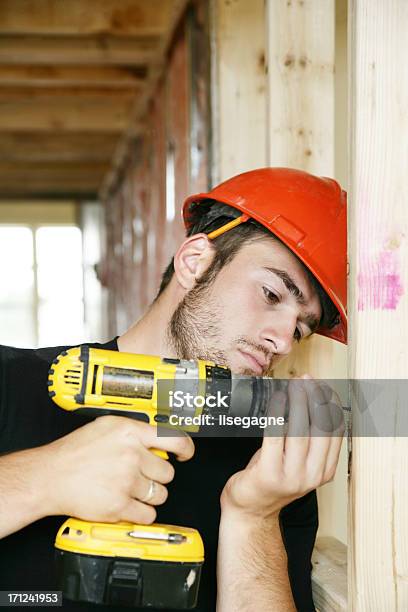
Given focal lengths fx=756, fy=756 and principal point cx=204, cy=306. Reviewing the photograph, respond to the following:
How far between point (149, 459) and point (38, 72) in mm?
3926

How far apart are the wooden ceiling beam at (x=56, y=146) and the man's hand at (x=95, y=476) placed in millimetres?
5359

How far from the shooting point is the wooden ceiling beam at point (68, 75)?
4.68m

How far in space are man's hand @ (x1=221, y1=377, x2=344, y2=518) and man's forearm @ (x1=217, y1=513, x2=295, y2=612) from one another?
0.13 metres

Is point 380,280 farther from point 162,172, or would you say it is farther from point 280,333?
point 162,172

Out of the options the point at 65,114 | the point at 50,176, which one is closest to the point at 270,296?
the point at 65,114

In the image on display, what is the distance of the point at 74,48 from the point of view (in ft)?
13.6

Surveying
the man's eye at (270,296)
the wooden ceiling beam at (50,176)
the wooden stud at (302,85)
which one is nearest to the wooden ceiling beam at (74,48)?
the wooden stud at (302,85)

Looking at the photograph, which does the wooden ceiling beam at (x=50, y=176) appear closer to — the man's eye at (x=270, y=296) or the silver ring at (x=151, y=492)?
the man's eye at (x=270, y=296)

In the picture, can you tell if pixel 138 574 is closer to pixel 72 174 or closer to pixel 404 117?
pixel 404 117

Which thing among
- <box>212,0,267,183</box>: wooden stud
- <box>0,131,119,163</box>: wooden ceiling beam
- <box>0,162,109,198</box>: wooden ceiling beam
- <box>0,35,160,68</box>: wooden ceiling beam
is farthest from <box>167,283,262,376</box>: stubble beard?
<box>0,162,109,198</box>: wooden ceiling beam

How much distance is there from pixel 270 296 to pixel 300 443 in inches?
16.4

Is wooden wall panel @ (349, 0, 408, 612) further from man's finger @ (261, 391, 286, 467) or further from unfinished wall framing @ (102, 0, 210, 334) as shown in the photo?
unfinished wall framing @ (102, 0, 210, 334)

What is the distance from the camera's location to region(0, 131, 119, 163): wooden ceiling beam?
21.5 ft

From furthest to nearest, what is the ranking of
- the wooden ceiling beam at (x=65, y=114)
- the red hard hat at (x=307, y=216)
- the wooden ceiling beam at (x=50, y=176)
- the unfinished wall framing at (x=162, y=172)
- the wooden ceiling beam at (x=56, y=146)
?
the wooden ceiling beam at (x=50, y=176)
the wooden ceiling beam at (x=56, y=146)
the wooden ceiling beam at (x=65, y=114)
the unfinished wall framing at (x=162, y=172)
the red hard hat at (x=307, y=216)
